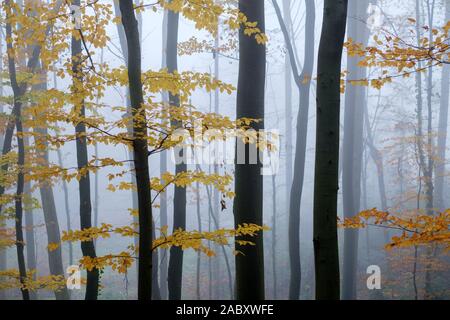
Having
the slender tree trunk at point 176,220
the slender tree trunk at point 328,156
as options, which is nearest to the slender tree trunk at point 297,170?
the slender tree trunk at point 176,220

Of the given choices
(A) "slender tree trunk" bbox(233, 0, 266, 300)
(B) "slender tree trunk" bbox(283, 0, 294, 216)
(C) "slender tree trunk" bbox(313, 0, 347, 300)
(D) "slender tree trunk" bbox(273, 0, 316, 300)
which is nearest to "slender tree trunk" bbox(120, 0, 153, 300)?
(A) "slender tree trunk" bbox(233, 0, 266, 300)

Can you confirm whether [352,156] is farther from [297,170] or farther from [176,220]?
[176,220]

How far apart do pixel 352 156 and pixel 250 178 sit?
8094 mm

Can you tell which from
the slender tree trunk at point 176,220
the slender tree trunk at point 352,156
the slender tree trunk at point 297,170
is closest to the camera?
the slender tree trunk at point 176,220

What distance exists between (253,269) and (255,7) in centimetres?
341

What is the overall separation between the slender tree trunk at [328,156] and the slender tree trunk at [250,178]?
1190mm

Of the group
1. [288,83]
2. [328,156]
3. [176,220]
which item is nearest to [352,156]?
[176,220]

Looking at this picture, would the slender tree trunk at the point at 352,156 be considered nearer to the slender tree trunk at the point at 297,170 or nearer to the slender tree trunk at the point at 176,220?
the slender tree trunk at the point at 297,170

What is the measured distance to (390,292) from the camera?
50.6 ft

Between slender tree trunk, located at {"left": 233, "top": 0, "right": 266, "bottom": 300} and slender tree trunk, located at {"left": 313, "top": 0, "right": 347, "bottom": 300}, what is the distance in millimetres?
1190

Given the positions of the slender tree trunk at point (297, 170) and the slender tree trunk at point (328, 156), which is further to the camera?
the slender tree trunk at point (297, 170)

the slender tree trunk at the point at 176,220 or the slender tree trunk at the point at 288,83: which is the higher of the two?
the slender tree trunk at the point at 288,83

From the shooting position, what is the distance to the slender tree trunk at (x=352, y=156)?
12.4m
